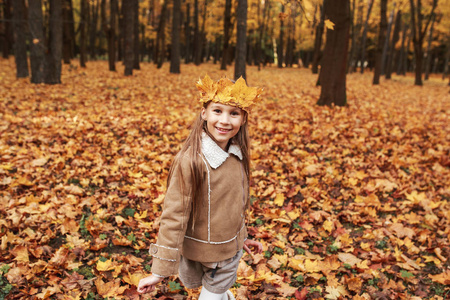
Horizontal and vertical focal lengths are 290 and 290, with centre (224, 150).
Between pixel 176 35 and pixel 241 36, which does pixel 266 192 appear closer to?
pixel 241 36

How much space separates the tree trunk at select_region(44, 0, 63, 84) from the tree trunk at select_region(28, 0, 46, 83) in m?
0.18

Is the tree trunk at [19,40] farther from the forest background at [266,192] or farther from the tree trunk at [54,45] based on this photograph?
the forest background at [266,192]

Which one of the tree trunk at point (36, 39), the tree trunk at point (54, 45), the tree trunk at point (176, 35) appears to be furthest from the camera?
the tree trunk at point (176, 35)

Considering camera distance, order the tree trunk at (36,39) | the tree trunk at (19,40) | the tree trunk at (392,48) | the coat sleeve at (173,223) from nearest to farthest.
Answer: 1. the coat sleeve at (173,223)
2. the tree trunk at (36,39)
3. the tree trunk at (19,40)
4. the tree trunk at (392,48)

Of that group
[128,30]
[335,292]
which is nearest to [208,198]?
[335,292]

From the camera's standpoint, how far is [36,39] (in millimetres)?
9562

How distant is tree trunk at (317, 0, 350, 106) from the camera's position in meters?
8.63

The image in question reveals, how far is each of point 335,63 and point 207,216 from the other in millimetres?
8626

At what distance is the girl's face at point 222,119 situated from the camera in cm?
162

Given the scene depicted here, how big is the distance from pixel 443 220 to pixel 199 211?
12.1 feet

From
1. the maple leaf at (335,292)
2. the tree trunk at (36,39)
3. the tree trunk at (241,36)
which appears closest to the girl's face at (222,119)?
the maple leaf at (335,292)

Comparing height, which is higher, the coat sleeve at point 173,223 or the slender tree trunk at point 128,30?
the slender tree trunk at point 128,30

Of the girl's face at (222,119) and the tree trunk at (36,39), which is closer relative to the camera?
the girl's face at (222,119)

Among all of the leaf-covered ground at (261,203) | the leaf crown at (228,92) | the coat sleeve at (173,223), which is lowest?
the leaf-covered ground at (261,203)
